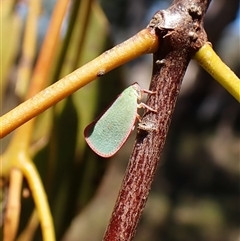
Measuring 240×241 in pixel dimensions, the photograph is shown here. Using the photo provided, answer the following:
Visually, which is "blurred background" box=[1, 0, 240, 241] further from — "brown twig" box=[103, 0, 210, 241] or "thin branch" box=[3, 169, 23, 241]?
"brown twig" box=[103, 0, 210, 241]

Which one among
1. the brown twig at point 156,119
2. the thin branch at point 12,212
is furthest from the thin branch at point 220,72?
the thin branch at point 12,212

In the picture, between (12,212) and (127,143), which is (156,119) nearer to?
(12,212)

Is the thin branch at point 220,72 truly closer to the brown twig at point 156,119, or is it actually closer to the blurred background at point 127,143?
the brown twig at point 156,119

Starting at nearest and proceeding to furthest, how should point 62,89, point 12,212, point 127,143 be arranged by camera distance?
point 62,89 < point 12,212 < point 127,143

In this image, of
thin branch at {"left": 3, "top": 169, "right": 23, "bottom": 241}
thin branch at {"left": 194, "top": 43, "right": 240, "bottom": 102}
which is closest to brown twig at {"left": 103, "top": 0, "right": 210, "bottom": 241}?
thin branch at {"left": 194, "top": 43, "right": 240, "bottom": 102}

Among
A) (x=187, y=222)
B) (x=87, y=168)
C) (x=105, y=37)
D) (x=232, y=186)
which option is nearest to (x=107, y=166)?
(x=87, y=168)

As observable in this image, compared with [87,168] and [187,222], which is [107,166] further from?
[187,222]

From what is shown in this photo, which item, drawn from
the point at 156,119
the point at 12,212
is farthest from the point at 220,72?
the point at 12,212
